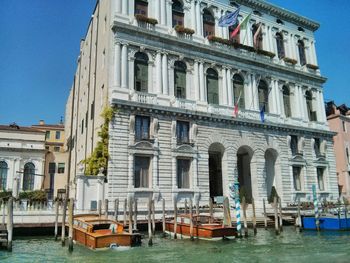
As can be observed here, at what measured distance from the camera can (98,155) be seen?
1914 centimetres

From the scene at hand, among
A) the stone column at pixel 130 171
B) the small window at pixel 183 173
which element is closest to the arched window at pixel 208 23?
the small window at pixel 183 173

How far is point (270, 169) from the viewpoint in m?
25.4

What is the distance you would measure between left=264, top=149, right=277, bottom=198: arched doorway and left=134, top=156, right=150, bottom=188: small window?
952 cm

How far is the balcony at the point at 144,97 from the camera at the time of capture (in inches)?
797

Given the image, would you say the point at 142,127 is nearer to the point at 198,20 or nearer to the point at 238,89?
the point at 238,89

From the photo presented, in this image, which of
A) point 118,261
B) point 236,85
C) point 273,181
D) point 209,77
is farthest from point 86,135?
point 118,261

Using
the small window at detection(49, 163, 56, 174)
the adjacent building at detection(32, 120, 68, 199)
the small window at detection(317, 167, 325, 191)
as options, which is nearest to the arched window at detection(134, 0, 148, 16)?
the adjacent building at detection(32, 120, 68, 199)

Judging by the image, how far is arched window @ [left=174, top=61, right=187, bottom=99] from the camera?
22.2 m

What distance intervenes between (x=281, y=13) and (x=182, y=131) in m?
14.7

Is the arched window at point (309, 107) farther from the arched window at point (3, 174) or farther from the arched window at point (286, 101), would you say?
the arched window at point (3, 174)

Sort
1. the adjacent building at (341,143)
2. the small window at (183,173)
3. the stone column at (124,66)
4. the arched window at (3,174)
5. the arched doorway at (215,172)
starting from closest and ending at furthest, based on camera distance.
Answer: the stone column at (124,66) < the small window at (183,173) < the arched doorway at (215,172) < the arched window at (3,174) < the adjacent building at (341,143)

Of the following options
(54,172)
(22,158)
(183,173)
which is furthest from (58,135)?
(183,173)

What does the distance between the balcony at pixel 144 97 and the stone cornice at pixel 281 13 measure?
1148 cm

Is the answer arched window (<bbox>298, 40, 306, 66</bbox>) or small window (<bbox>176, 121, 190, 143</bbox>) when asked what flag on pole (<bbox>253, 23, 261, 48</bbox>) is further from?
small window (<bbox>176, 121, 190, 143</bbox>)
